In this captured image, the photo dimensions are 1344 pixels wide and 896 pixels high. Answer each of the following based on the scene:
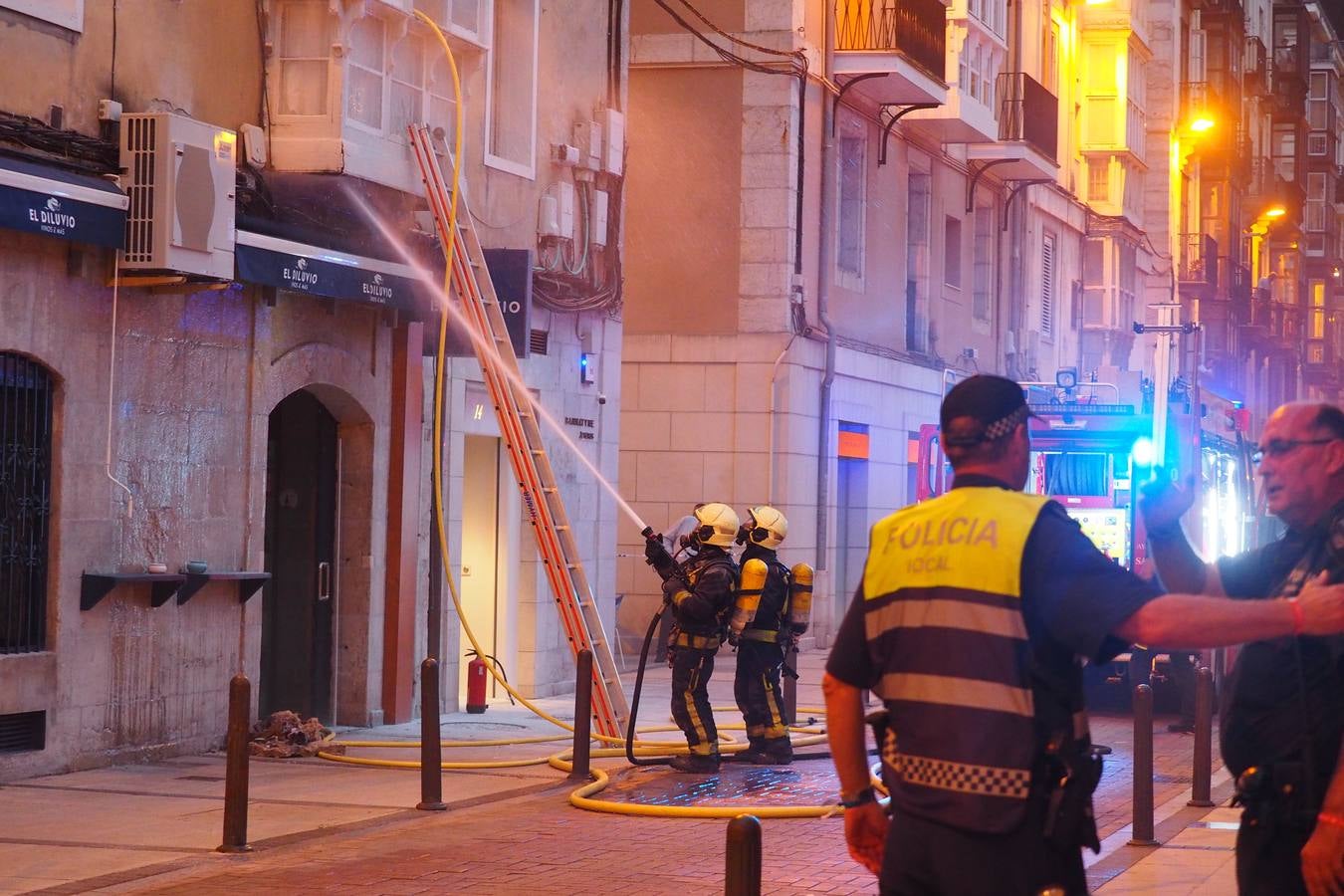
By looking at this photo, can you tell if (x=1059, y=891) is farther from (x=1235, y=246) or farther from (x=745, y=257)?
(x=1235, y=246)

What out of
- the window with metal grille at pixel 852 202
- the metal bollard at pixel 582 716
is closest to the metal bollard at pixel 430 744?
the metal bollard at pixel 582 716

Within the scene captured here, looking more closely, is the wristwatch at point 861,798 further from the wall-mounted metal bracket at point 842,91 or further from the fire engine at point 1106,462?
the wall-mounted metal bracket at point 842,91

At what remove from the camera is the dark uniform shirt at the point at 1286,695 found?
203 inches

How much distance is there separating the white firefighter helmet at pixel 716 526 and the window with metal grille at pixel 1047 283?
79.9ft

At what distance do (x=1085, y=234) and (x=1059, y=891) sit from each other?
124ft

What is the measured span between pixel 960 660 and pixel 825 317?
73.0 ft

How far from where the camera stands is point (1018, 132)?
1309 inches

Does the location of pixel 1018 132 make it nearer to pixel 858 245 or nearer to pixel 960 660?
pixel 858 245

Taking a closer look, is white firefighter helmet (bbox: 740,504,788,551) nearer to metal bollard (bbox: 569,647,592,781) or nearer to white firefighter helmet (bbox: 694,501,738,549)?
white firefighter helmet (bbox: 694,501,738,549)

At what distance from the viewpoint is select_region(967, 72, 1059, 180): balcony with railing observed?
1305 inches

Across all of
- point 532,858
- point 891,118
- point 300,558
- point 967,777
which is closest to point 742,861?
point 967,777

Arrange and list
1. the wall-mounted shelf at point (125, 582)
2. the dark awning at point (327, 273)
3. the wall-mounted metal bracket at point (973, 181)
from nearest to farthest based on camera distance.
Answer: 1. the wall-mounted shelf at point (125, 582)
2. the dark awning at point (327, 273)
3. the wall-mounted metal bracket at point (973, 181)

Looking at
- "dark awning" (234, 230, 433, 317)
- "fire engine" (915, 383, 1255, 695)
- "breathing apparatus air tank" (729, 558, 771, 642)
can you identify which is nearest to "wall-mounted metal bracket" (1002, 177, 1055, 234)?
"fire engine" (915, 383, 1255, 695)

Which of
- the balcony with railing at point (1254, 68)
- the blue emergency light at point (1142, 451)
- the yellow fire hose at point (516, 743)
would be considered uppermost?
the balcony with railing at point (1254, 68)
